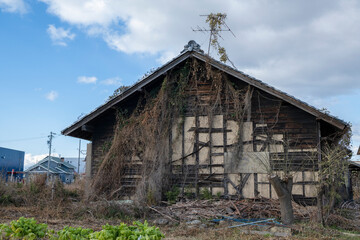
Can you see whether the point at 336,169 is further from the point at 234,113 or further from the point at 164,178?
the point at 164,178

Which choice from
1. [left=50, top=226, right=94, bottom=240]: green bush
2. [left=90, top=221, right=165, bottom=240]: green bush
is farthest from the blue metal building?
[left=90, top=221, right=165, bottom=240]: green bush

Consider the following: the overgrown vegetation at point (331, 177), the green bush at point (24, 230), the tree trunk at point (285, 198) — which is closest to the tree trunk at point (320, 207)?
the overgrown vegetation at point (331, 177)

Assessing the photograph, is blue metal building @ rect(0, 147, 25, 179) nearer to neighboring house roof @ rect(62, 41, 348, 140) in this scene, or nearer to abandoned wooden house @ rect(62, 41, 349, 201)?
neighboring house roof @ rect(62, 41, 348, 140)

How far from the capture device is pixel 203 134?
12750 millimetres

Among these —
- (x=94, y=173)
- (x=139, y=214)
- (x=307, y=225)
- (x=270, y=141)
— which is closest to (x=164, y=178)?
(x=139, y=214)

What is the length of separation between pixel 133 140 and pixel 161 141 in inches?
44.7

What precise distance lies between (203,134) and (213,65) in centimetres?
254

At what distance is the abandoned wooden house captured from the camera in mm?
11828

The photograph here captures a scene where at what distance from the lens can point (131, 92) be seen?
1331 centimetres

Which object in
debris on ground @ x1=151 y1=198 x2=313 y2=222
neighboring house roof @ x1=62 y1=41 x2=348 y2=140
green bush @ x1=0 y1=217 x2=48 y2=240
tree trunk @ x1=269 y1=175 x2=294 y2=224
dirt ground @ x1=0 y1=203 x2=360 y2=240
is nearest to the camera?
green bush @ x1=0 y1=217 x2=48 y2=240

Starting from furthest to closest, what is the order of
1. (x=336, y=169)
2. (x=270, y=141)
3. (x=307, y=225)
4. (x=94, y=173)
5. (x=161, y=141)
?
(x=94, y=173)
(x=161, y=141)
(x=270, y=141)
(x=336, y=169)
(x=307, y=225)

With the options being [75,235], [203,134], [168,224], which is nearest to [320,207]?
[168,224]

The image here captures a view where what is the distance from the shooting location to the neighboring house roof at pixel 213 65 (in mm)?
11203

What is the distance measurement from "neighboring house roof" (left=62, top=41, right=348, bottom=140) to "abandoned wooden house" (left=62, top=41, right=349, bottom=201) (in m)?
0.03
